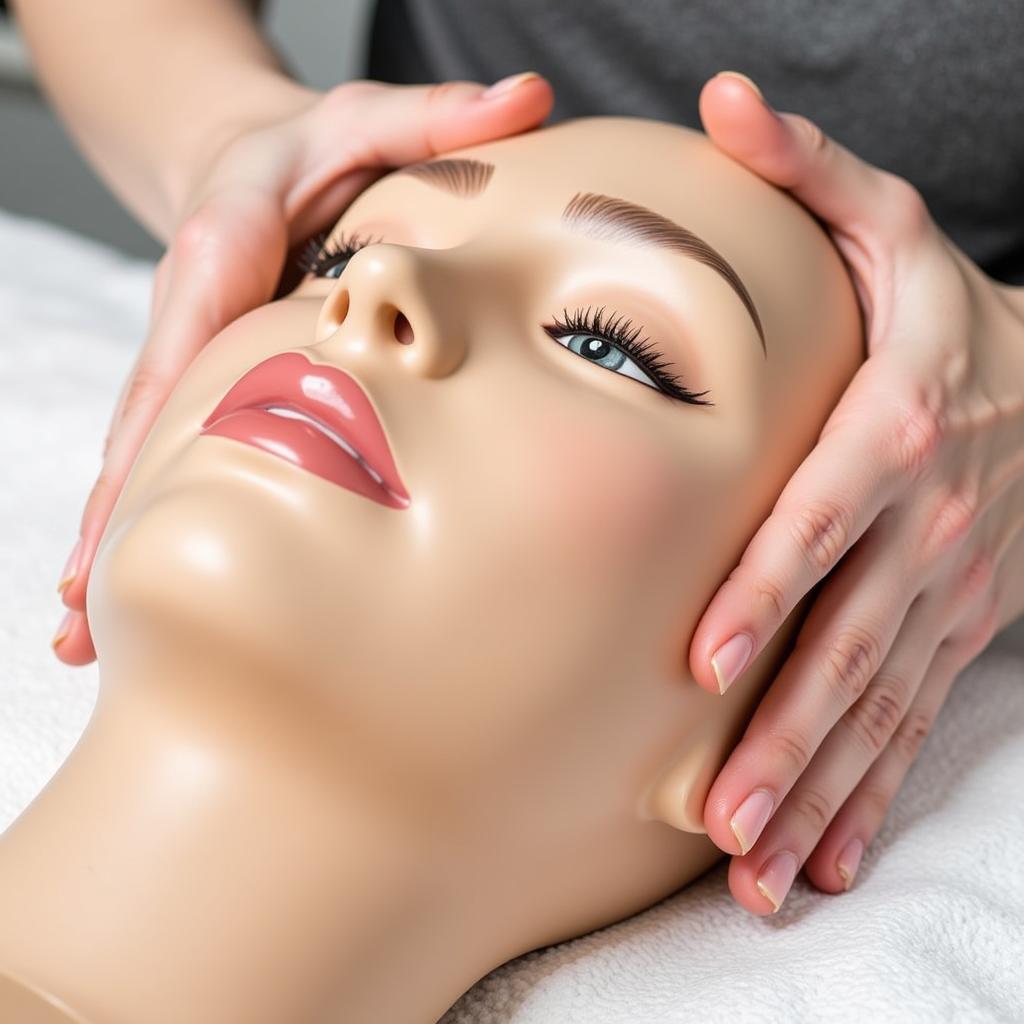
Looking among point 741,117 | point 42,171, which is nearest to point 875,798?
point 741,117

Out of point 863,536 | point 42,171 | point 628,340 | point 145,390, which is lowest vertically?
point 42,171

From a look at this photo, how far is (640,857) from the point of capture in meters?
0.85

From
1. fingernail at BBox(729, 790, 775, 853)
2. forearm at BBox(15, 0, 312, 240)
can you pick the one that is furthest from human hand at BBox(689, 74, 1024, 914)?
forearm at BBox(15, 0, 312, 240)

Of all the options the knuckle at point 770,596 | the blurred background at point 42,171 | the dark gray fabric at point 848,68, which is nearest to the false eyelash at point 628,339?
the knuckle at point 770,596

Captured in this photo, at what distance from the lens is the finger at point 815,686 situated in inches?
31.8

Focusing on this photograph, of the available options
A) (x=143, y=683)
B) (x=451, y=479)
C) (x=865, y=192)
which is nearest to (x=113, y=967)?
(x=143, y=683)

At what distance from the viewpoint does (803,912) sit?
892mm

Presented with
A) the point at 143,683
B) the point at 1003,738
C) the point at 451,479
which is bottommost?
the point at 1003,738

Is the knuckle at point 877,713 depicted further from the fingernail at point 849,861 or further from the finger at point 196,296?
the finger at point 196,296

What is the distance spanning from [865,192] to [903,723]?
1.28ft

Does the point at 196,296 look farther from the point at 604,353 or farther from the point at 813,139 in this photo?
the point at 813,139

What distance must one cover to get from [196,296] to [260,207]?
91 mm

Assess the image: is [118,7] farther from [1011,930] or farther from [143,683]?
[1011,930]

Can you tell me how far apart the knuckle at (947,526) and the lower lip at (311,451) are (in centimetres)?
41
